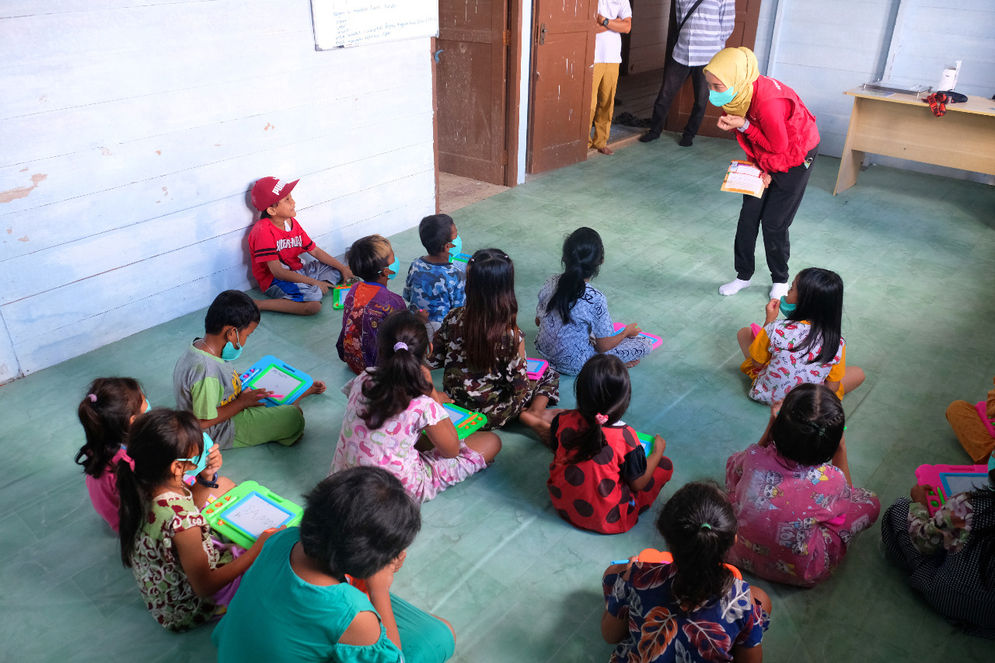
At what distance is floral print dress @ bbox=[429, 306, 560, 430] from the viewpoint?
9.49 ft

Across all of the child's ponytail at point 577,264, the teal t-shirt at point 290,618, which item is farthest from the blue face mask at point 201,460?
the child's ponytail at point 577,264

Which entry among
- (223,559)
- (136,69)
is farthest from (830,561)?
(136,69)

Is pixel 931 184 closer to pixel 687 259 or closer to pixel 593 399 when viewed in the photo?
pixel 687 259

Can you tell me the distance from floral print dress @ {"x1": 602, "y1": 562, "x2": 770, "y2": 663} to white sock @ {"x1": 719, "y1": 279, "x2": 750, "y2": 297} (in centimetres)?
271

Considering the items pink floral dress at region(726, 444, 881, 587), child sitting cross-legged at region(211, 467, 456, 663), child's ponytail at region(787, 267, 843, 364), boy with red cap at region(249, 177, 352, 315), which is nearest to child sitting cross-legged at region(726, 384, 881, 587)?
pink floral dress at region(726, 444, 881, 587)

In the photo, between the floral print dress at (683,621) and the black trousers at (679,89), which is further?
the black trousers at (679,89)

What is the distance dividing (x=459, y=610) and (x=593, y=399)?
0.76 meters

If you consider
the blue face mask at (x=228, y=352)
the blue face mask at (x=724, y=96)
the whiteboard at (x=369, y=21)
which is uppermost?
the whiteboard at (x=369, y=21)

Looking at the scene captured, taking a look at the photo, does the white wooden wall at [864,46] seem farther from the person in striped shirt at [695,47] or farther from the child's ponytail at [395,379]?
the child's ponytail at [395,379]

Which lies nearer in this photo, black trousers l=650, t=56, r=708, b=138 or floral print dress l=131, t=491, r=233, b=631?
floral print dress l=131, t=491, r=233, b=631

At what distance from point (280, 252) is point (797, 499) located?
2.91 m

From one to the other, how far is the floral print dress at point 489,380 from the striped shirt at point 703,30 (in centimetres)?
460

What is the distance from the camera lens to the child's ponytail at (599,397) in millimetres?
2240

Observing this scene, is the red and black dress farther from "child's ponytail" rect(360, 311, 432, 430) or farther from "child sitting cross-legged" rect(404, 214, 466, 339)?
"child sitting cross-legged" rect(404, 214, 466, 339)
